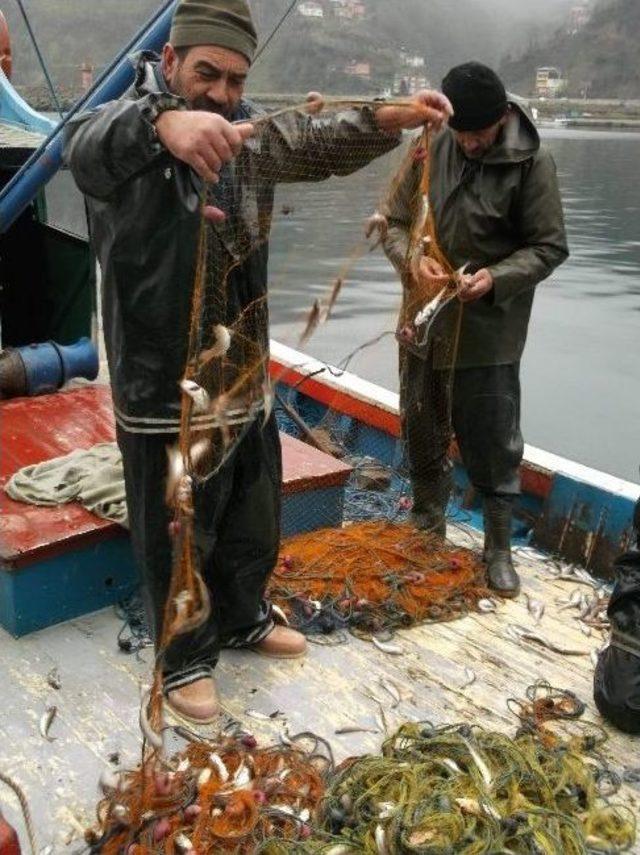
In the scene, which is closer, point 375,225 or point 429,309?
point 375,225

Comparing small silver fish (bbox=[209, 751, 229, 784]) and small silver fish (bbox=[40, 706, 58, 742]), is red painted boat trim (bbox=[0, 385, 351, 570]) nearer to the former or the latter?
small silver fish (bbox=[40, 706, 58, 742])

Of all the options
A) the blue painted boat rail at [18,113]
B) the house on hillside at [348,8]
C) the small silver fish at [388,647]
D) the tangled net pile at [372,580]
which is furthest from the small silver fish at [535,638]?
the house on hillside at [348,8]

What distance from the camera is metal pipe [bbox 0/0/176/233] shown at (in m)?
4.38

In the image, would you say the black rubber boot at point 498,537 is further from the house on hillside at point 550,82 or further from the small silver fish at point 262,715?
the house on hillside at point 550,82

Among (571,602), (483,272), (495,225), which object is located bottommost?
(571,602)

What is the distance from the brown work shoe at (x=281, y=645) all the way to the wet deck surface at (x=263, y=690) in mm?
37

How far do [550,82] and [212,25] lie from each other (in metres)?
45.8

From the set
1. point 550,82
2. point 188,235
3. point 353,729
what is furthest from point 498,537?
point 550,82

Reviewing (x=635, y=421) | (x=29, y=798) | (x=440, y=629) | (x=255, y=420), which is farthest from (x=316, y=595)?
(x=635, y=421)

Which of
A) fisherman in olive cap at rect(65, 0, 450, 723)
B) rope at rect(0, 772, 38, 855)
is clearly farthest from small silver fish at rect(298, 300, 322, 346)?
rope at rect(0, 772, 38, 855)

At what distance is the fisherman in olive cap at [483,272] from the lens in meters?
4.04

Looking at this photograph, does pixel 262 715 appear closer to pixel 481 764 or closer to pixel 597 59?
pixel 481 764

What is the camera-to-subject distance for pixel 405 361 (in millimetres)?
4598

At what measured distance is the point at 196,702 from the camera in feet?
10.7
